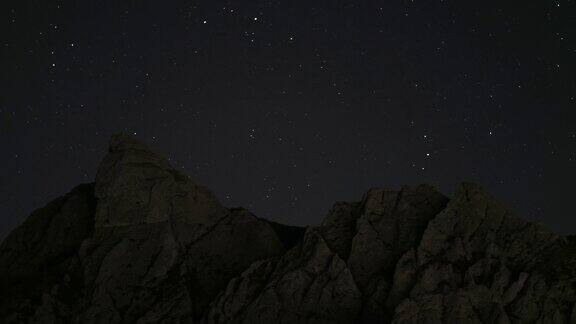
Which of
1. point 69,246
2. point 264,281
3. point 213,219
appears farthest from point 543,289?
point 69,246

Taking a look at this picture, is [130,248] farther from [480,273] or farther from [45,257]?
[480,273]

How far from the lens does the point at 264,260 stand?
5700 cm

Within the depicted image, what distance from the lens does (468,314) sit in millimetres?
46344

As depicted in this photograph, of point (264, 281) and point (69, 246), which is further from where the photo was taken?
point (69, 246)

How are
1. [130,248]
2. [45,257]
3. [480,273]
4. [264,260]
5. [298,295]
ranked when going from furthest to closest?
1. [45,257]
2. [130,248]
3. [264,260]
4. [298,295]
5. [480,273]

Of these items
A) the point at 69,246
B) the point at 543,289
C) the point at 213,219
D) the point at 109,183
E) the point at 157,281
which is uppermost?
the point at 109,183

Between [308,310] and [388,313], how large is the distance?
7005 mm

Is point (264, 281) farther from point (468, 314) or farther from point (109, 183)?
point (109, 183)

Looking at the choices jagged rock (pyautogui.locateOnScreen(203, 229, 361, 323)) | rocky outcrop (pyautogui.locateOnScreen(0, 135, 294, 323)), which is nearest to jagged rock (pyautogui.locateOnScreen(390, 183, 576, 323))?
jagged rock (pyautogui.locateOnScreen(203, 229, 361, 323))

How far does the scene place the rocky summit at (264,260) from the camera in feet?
163

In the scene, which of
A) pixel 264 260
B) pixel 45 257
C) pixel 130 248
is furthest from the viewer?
pixel 45 257

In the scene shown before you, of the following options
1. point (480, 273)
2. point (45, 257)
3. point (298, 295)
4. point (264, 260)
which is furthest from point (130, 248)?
point (480, 273)

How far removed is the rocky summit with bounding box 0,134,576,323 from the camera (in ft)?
163

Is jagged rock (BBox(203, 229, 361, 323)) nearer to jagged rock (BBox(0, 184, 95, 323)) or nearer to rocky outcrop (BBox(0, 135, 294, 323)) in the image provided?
rocky outcrop (BBox(0, 135, 294, 323))
